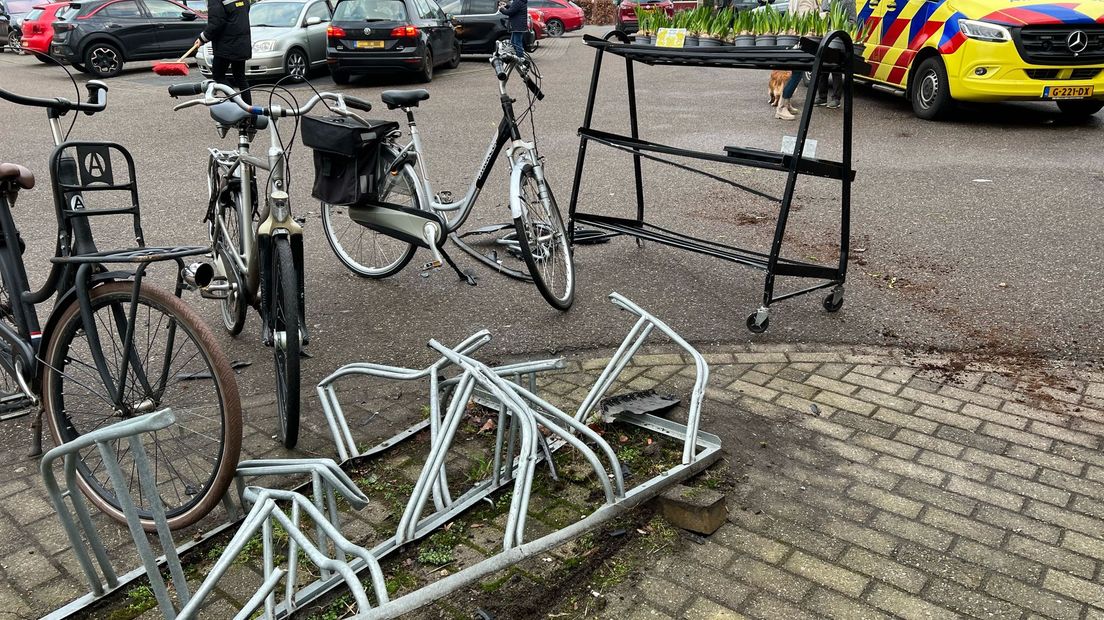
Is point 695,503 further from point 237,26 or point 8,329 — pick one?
point 237,26

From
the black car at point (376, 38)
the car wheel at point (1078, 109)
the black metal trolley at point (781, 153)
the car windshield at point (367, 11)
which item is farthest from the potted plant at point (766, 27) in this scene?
the black metal trolley at point (781, 153)

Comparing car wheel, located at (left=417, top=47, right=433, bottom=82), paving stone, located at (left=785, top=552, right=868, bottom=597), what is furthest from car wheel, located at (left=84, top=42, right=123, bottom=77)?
paving stone, located at (left=785, top=552, right=868, bottom=597)

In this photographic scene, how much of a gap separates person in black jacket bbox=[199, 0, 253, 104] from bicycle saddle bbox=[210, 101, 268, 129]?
775cm

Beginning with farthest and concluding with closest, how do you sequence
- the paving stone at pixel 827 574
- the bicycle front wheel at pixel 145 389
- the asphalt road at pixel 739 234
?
the asphalt road at pixel 739 234 → the bicycle front wheel at pixel 145 389 → the paving stone at pixel 827 574

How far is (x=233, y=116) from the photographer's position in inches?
149

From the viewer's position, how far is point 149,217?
7.17 m

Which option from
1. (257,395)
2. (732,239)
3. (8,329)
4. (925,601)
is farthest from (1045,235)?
(8,329)

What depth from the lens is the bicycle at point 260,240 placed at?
11.6ft

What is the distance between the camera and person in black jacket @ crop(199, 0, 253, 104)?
11148 mm

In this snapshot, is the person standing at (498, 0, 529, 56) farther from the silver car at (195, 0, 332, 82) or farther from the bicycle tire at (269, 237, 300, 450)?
the bicycle tire at (269, 237, 300, 450)

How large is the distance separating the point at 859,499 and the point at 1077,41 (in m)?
8.70

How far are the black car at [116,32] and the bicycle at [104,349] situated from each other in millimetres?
15060

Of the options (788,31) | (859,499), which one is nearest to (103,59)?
(788,31)

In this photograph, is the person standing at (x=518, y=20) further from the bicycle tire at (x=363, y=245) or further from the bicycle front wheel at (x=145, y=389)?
the bicycle front wheel at (x=145, y=389)
